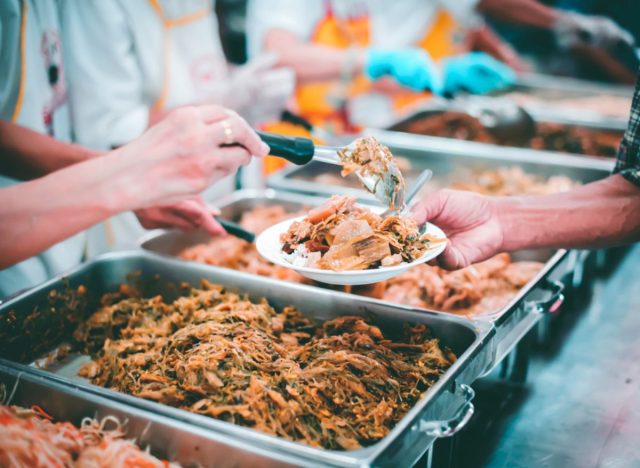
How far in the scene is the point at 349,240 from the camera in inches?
75.2

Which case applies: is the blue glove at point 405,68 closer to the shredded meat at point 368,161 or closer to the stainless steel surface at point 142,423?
the shredded meat at point 368,161

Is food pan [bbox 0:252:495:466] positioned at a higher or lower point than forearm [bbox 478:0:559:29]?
lower

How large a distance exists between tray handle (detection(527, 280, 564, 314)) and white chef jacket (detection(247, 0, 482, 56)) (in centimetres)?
322

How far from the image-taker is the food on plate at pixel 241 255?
8.46 feet

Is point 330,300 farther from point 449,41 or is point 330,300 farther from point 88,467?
point 449,41

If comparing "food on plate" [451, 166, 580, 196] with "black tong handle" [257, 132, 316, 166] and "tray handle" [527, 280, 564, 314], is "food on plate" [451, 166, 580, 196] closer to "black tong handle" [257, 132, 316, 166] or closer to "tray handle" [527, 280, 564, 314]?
"tray handle" [527, 280, 564, 314]

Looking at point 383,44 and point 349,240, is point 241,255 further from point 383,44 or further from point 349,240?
point 383,44

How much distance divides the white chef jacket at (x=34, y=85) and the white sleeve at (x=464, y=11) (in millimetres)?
3894

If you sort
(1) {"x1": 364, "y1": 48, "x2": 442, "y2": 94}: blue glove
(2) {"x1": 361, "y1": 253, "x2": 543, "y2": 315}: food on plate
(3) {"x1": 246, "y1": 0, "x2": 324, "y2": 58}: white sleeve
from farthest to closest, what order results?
(3) {"x1": 246, "y1": 0, "x2": 324, "y2": 58}: white sleeve, (1) {"x1": 364, "y1": 48, "x2": 442, "y2": 94}: blue glove, (2) {"x1": 361, "y1": 253, "x2": 543, "y2": 315}: food on plate

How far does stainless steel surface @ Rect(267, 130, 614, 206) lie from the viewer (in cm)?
352

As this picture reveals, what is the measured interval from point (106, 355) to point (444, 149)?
2555 mm

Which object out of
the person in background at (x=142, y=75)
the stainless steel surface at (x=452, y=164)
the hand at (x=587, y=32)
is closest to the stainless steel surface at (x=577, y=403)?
the stainless steel surface at (x=452, y=164)

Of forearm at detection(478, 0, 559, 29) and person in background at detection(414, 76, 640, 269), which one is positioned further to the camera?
forearm at detection(478, 0, 559, 29)

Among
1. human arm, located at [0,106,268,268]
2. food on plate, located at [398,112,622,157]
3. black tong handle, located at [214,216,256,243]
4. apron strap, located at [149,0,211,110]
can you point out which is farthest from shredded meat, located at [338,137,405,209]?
food on plate, located at [398,112,622,157]
